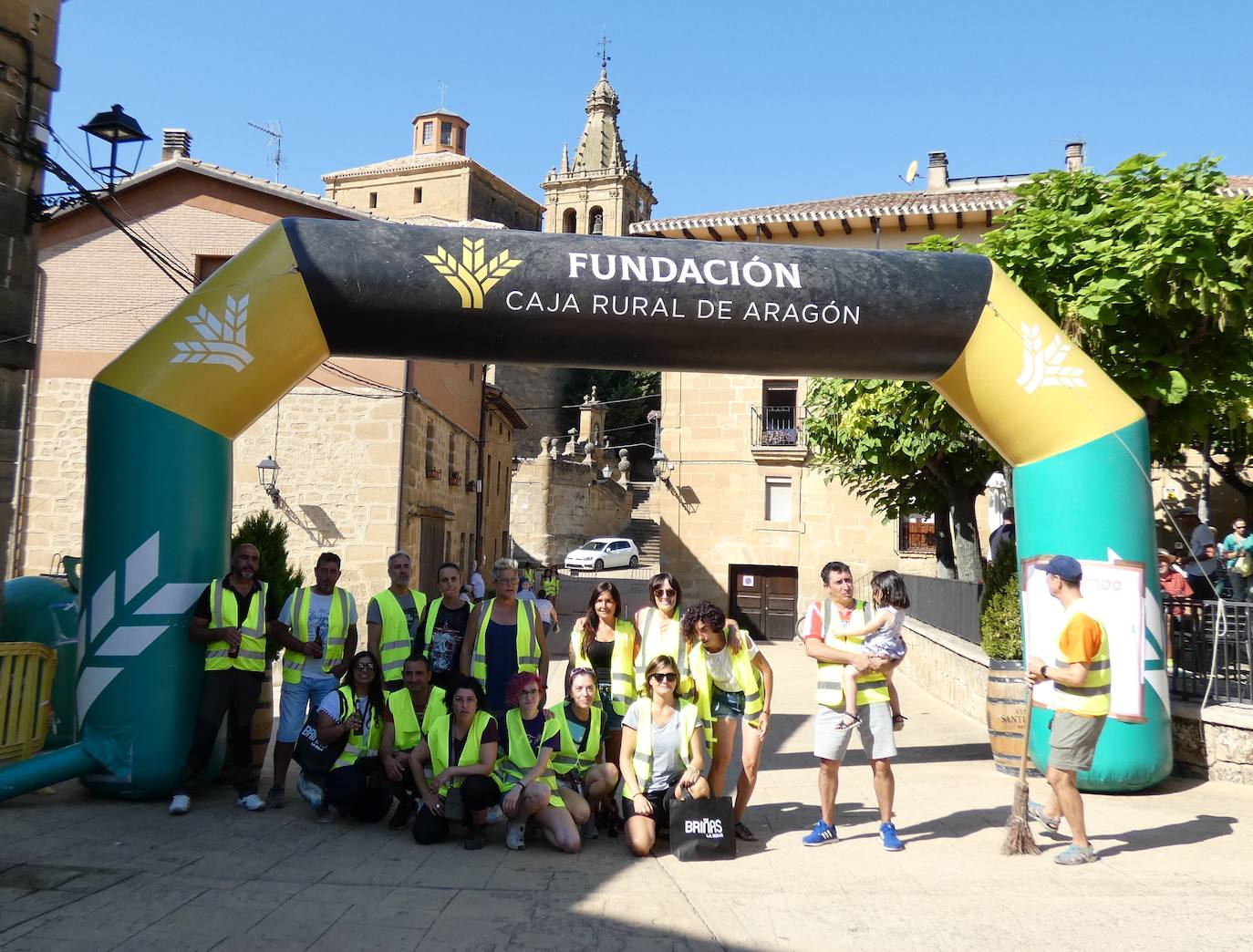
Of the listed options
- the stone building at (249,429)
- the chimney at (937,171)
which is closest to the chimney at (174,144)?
the stone building at (249,429)

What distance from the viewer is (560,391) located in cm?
6356

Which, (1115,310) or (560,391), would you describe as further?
(560,391)

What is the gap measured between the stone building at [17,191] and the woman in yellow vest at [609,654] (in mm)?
4176

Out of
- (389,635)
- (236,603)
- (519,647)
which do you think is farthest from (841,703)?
(236,603)

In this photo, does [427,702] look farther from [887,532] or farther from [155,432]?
[887,532]

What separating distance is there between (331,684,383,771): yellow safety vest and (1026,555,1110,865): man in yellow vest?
13.0 ft

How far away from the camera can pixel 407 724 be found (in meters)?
6.23

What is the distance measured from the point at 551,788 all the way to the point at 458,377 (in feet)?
53.0

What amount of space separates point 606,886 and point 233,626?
3.09 metres

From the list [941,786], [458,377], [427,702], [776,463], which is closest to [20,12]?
[427,702]

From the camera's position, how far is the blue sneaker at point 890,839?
18.9 feet

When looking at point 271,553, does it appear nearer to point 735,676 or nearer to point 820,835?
point 735,676

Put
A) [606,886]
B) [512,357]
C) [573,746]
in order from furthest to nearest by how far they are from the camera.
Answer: [512,357]
[573,746]
[606,886]

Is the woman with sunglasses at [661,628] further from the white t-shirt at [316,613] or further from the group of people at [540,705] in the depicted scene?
the white t-shirt at [316,613]
